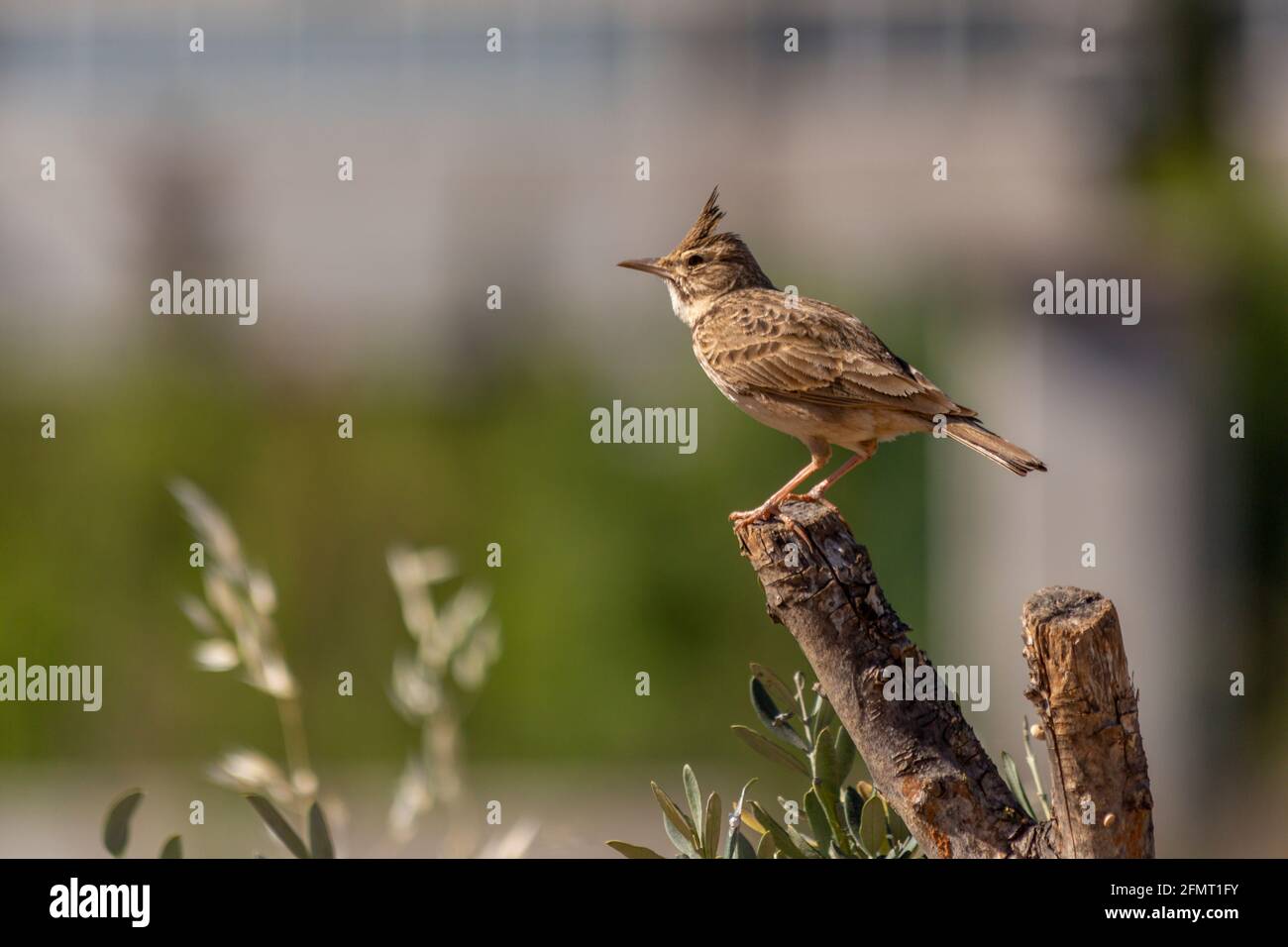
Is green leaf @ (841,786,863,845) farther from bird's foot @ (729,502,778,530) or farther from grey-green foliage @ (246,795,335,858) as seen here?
grey-green foliage @ (246,795,335,858)

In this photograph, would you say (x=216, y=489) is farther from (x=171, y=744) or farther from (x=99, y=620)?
(x=171, y=744)

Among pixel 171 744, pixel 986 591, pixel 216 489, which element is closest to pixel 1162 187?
pixel 986 591

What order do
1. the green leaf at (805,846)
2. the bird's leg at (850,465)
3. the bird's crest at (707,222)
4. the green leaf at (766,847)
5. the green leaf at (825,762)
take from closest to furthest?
the green leaf at (766,847), the green leaf at (805,846), the green leaf at (825,762), the bird's leg at (850,465), the bird's crest at (707,222)

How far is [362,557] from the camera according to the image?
27.9ft

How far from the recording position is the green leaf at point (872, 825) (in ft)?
8.97

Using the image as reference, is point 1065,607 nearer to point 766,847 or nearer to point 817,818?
point 817,818

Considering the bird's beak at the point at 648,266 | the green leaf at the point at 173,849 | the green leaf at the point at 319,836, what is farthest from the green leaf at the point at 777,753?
the bird's beak at the point at 648,266

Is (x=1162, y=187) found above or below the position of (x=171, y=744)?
above

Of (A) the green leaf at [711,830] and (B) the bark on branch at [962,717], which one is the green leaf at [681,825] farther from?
(B) the bark on branch at [962,717]

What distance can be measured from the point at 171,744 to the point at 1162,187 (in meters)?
7.50

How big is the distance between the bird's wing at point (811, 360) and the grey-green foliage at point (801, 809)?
1.70 m

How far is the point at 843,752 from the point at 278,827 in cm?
120

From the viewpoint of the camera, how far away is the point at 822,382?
4629 millimetres

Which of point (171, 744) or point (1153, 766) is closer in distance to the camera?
point (171, 744)
